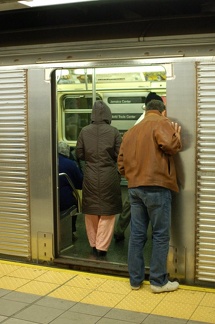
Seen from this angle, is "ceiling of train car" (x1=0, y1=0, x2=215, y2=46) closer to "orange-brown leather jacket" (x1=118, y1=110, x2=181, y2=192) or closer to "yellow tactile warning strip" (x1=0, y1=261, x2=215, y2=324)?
"orange-brown leather jacket" (x1=118, y1=110, x2=181, y2=192)

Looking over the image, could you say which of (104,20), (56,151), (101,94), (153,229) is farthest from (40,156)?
(101,94)

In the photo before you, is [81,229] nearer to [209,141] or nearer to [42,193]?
[42,193]

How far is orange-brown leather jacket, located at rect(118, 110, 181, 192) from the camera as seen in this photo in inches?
184

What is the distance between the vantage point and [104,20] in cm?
593

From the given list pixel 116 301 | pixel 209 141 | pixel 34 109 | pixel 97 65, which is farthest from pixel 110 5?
pixel 116 301

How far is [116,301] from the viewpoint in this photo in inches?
183

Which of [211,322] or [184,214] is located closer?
[211,322]

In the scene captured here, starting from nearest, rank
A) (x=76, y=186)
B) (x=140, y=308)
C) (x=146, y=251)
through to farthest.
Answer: (x=140, y=308), (x=146, y=251), (x=76, y=186)

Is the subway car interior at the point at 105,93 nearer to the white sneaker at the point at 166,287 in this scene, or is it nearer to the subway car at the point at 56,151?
the subway car at the point at 56,151

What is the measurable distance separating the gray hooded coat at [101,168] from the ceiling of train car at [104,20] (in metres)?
0.98

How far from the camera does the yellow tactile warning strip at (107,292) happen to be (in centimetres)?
443

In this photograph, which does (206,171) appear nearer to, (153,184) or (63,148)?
(153,184)

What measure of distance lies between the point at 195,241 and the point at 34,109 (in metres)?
2.50

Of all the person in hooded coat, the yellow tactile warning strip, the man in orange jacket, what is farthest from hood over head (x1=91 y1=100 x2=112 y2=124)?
the yellow tactile warning strip
